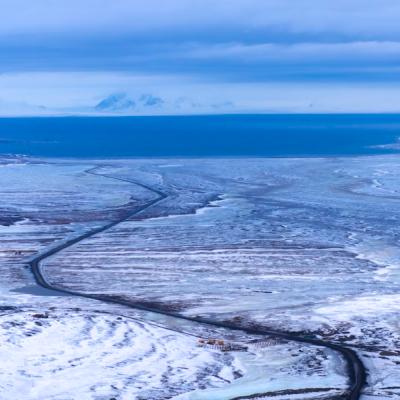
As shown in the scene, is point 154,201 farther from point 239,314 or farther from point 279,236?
point 239,314

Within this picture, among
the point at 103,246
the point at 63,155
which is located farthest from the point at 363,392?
the point at 63,155

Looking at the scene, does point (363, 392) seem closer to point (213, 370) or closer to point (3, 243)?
point (213, 370)

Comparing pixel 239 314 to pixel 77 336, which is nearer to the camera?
pixel 77 336

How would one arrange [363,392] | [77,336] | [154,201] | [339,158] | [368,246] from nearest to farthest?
[363,392] → [77,336] → [368,246] → [154,201] → [339,158]

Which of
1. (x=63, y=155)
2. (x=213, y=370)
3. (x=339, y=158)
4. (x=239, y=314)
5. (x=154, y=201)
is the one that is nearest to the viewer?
(x=213, y=370)

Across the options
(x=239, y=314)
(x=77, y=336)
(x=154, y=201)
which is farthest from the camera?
(x=154, y=201)

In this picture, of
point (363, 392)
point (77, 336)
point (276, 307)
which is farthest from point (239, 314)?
point (363, 392)
